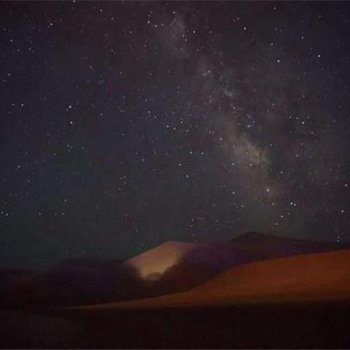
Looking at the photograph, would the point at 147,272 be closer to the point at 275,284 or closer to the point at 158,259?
the point at 158,259

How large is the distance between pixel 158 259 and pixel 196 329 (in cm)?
550

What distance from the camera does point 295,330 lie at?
27.1ft

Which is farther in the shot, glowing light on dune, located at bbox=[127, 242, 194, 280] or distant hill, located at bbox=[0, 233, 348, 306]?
glowing light on dune, located at bbox=[127, 242, 194, 280]

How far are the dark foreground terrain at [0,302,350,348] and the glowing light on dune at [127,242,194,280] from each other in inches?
98.4

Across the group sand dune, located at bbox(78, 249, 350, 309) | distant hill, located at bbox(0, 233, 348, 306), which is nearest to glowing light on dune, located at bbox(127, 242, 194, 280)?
distant hill, located at bbox(0, 233, 348, 306)

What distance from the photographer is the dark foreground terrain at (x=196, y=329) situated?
8156 mm

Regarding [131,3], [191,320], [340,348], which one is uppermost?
[131,3]

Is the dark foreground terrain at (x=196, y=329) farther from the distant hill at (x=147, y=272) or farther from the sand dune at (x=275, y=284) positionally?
the distant hill at (x=147, y=272)

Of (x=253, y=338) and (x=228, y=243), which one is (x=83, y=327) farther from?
(x=228, y=243)

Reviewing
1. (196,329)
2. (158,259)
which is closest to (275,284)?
(196,329)

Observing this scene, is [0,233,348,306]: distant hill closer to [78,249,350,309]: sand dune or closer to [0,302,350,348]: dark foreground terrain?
[78,249,350,309]: sand dune

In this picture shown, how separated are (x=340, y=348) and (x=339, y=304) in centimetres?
168

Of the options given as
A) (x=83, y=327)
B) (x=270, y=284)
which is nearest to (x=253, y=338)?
(x=83, y=327)

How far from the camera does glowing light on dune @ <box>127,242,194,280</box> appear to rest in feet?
40.0
